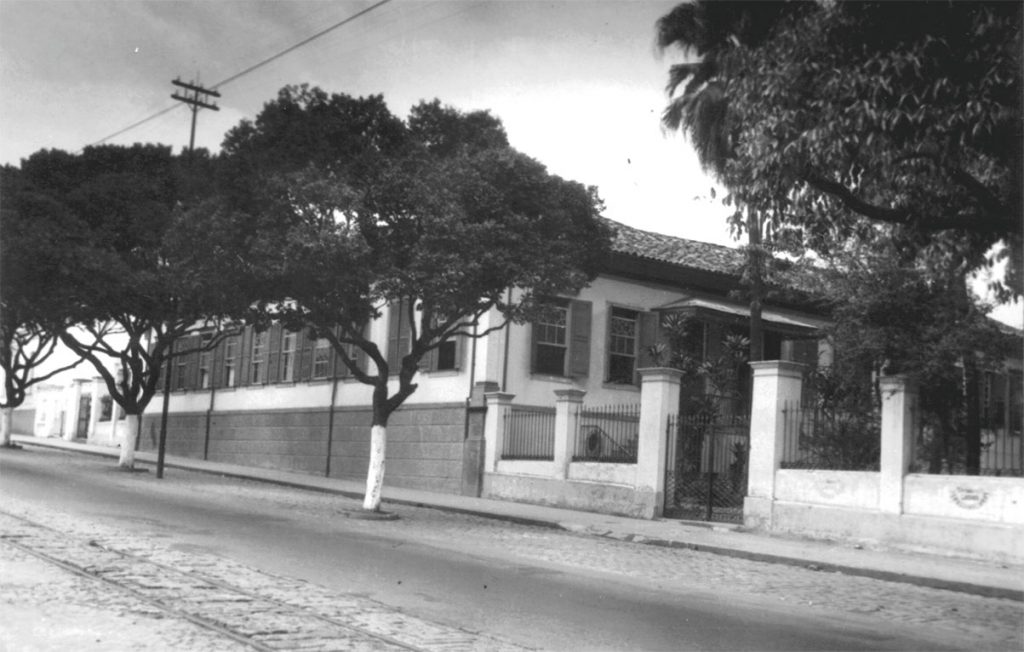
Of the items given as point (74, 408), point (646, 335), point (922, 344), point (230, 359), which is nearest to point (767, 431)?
point (922, 344)

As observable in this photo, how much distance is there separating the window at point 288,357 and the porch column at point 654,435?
48.4 ft

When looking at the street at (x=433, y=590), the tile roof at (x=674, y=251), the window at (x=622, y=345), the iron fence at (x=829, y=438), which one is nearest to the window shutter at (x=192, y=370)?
the tile roof at (x=674, y=251)

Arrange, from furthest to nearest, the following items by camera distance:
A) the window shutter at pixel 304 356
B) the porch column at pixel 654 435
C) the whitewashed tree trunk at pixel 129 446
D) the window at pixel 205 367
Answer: the window at pixel 205 367, the window shutter at pixel 304 356, the whitewashed tree trunk at pixel 129 446, the porch column at pixel 654 435

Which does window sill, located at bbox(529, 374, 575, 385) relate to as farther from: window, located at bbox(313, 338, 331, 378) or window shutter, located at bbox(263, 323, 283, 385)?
window shutter, located at bbox(263, 323, 283, 385)

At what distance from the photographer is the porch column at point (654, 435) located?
61.3ft

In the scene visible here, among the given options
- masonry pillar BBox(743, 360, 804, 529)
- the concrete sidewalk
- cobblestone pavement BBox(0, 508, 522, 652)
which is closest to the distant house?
the concrete sidewalk

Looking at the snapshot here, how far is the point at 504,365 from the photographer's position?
23.5m

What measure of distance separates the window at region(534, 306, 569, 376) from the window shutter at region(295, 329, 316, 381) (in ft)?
27.4

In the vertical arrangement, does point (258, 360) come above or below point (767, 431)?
above

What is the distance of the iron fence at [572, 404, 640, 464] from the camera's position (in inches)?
803

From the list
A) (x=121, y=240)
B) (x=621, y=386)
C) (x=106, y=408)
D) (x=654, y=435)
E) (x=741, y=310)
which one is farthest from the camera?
(x=106, y=408)

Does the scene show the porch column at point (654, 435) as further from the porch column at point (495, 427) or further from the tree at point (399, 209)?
the porch column at point (495, 427)

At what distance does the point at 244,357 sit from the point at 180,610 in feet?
88.3

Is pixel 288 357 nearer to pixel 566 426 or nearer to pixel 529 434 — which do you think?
pixel 529 434
